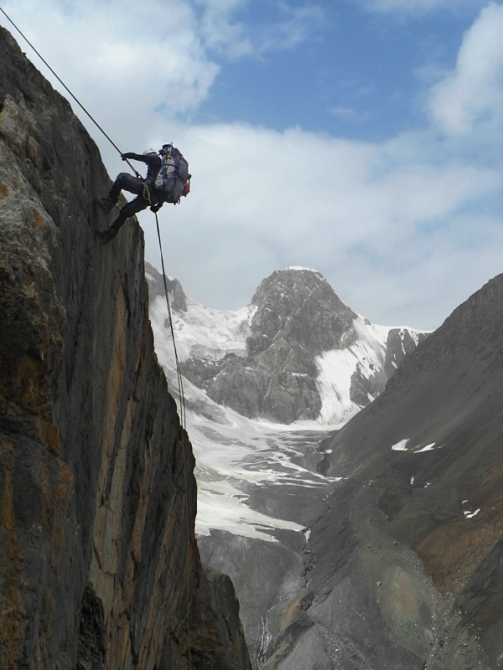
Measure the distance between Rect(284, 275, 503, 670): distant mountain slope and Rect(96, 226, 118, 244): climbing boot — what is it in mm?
36024

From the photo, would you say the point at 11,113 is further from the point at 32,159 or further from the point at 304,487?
the point at 304,487

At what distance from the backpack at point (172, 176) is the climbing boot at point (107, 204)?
99 centimetres

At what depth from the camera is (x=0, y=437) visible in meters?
6.26

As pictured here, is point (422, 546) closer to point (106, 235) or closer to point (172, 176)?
point (172, 176)

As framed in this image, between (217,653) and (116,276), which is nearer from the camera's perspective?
(116,276)

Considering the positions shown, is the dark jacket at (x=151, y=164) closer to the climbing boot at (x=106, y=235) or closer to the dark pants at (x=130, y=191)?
the dark pants at (x=130, y=191)

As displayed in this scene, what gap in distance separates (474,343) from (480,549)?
6423 cm

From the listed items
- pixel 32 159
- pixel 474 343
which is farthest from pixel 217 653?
pixel 474 343

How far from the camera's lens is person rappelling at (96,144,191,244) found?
9688mm

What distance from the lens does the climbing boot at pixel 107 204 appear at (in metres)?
9.62

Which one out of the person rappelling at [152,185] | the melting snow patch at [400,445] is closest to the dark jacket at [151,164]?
the person rappelling at [152,185]

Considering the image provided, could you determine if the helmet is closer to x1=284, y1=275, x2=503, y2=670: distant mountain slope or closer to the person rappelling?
the person rappelling

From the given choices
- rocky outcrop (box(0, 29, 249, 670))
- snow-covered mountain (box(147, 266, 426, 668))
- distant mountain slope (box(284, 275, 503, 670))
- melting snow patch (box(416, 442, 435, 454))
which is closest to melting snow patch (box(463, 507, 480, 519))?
distant mountain slope (box(284, 275, 503, 670))

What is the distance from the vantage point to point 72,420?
26.2ft
